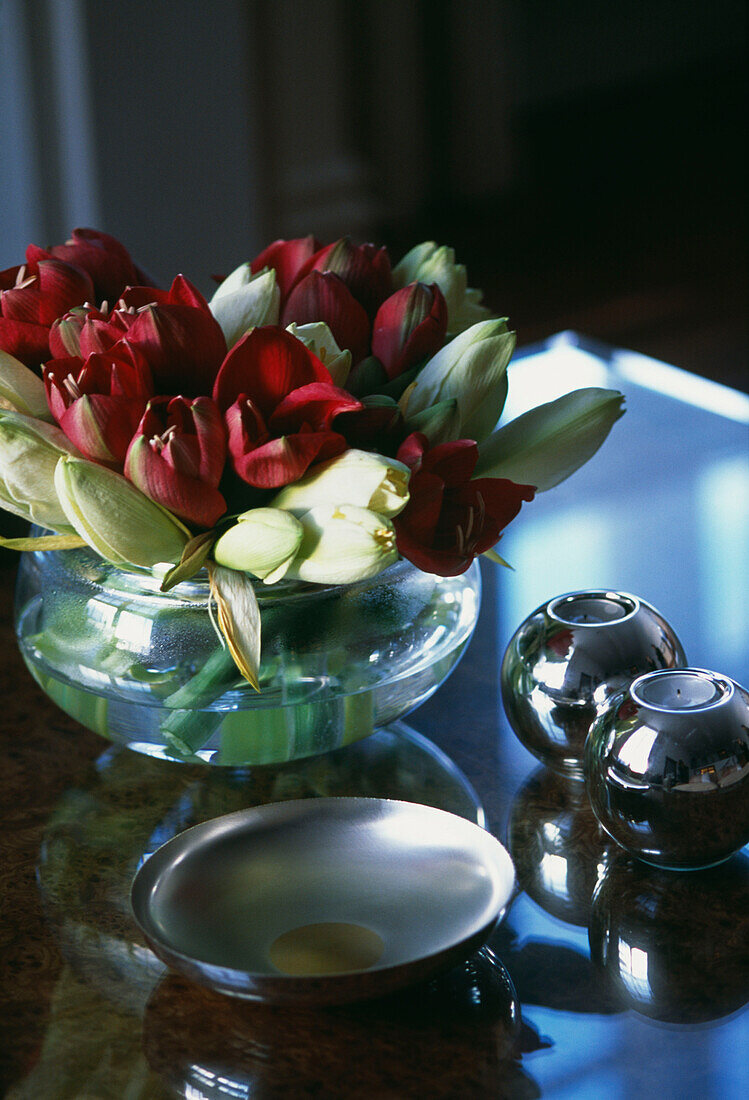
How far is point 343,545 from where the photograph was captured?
41cm

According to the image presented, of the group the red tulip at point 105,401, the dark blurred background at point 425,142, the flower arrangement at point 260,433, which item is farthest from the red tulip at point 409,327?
the dark blurred background at point 425,142

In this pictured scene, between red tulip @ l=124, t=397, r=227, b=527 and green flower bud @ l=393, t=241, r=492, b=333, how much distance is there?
0.51ft

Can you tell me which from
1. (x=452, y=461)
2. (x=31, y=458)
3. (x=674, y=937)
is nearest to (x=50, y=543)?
(x=31, y=458)

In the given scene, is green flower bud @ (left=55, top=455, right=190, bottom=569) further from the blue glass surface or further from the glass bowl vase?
the blue glass surface

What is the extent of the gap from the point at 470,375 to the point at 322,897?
0.62 feet

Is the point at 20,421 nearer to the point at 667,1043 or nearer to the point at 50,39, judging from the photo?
the point at 667,1043

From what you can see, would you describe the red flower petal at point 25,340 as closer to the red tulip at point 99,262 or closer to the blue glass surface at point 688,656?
the red tulip at point 99,262

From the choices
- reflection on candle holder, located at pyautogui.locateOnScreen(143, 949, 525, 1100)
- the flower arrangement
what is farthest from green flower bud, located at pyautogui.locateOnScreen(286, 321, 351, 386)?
reflection on candle holder, located at pyautogui.locateOnScreen(143, 949, 525, 1100)

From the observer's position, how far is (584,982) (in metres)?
0.40

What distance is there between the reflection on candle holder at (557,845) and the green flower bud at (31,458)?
21 centimetres

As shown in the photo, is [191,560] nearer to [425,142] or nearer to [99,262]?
[99,262]

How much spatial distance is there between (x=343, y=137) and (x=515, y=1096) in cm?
286

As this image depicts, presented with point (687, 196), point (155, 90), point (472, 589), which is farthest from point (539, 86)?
point (472, 589)

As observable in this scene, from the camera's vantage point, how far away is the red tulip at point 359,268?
53 centimetres
